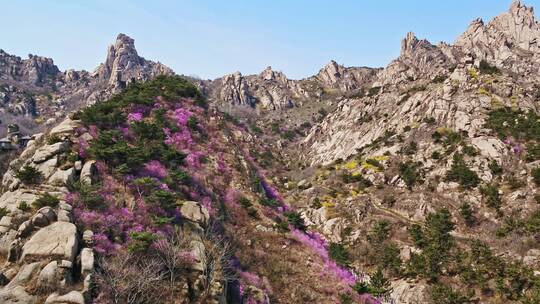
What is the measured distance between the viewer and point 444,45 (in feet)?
475

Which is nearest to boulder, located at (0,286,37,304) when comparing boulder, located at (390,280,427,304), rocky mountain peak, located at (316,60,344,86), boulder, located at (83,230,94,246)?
boulder, located at (83,230,94,246)

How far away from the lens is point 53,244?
20.3m

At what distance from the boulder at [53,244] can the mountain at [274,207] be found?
0.27ft

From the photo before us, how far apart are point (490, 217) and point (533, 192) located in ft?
21.0

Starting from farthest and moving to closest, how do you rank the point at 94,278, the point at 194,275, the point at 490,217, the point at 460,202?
the point at 460,202, the point at 490,217, the point at 194,275, the point at 94,278

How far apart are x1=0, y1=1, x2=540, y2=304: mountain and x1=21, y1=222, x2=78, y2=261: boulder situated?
83mm

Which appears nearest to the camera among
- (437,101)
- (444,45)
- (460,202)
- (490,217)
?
(490,217)

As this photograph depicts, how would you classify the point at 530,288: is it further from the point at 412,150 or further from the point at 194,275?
the point at 412,150

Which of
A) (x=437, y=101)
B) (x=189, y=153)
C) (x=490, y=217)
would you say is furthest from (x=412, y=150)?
(x=189, y=153)

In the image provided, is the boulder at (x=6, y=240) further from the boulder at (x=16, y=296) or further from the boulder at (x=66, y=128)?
the boulder at (x=66, y=128)

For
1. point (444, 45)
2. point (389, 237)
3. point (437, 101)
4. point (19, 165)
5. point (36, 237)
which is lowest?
point (389, 237)

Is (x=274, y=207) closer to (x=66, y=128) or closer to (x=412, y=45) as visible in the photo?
(x=66, y=128)

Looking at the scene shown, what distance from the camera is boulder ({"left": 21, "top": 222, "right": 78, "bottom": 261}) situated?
1977 cm

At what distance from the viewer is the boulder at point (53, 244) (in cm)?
1977
